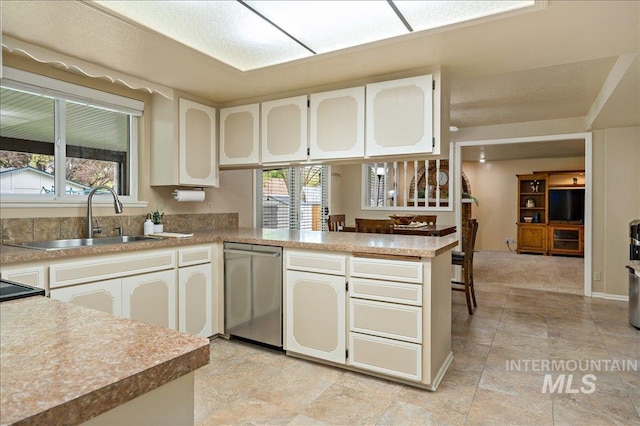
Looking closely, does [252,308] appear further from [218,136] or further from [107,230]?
[218,136]

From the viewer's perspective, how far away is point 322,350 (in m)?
2.71

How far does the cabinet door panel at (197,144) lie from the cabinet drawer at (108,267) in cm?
83

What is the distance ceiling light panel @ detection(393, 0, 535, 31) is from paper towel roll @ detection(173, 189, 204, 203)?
233 cm

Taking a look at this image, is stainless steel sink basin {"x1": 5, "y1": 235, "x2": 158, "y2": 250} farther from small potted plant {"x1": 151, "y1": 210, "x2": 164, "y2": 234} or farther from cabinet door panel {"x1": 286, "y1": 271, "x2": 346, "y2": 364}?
cabinet door panel {"x1": 286, "y1": 271, "x2": 346, "y2": 364}

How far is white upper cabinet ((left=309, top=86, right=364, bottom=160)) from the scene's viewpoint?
9.85 feet

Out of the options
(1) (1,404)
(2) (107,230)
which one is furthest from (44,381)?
(2) (107,230)

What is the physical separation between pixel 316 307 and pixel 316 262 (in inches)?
12.9

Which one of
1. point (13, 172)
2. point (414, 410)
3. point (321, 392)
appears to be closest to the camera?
point (414, 410)

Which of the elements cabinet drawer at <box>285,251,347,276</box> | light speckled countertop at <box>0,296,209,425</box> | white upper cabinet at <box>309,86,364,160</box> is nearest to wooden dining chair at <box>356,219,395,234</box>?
white upper cabinet at <box>309,86,364,160</box>

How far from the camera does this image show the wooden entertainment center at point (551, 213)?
895 centimetres

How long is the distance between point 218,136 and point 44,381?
3.34 metres

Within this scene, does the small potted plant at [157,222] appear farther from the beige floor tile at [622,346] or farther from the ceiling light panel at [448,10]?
the beige floor tile at [622,346]

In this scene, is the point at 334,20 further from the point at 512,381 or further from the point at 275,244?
the point at 512,381

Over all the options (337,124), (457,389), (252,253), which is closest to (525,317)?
(457,389)
